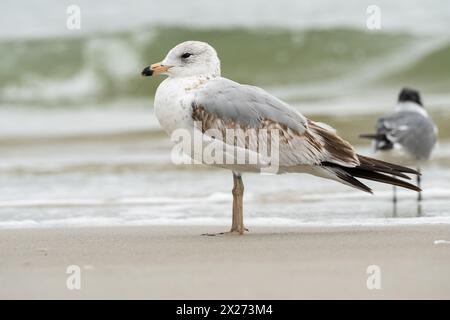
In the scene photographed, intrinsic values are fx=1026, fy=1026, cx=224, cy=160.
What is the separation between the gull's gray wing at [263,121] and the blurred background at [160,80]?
0.74 meters

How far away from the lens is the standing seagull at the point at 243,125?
623 cm

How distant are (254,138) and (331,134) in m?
0.55

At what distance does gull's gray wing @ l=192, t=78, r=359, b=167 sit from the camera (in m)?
6.23

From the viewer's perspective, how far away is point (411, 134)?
9.73 m

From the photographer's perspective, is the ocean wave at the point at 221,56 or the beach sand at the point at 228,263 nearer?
the beach sand at the point at 228,263

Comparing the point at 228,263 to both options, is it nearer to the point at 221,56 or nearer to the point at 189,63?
the point at 189,63

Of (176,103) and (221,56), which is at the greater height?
(221,56)

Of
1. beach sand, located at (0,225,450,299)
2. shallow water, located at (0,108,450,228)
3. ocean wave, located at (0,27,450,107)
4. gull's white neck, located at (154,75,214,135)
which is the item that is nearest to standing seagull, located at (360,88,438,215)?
shallow water, located at (0,108,450,228)

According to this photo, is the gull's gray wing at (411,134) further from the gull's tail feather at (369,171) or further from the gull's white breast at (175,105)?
the gull's white breast at (175,105)

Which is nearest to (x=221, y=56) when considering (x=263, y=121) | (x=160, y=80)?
(x=160, y=80)

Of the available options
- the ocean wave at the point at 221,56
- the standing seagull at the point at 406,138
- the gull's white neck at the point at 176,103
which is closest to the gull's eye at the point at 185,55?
the gull's white neck at the point at 176,103

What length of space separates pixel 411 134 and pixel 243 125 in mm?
3822

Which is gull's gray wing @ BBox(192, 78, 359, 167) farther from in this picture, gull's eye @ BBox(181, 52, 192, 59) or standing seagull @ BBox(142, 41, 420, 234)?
gull's eye @ BBox(181, 52, 192, 59)
